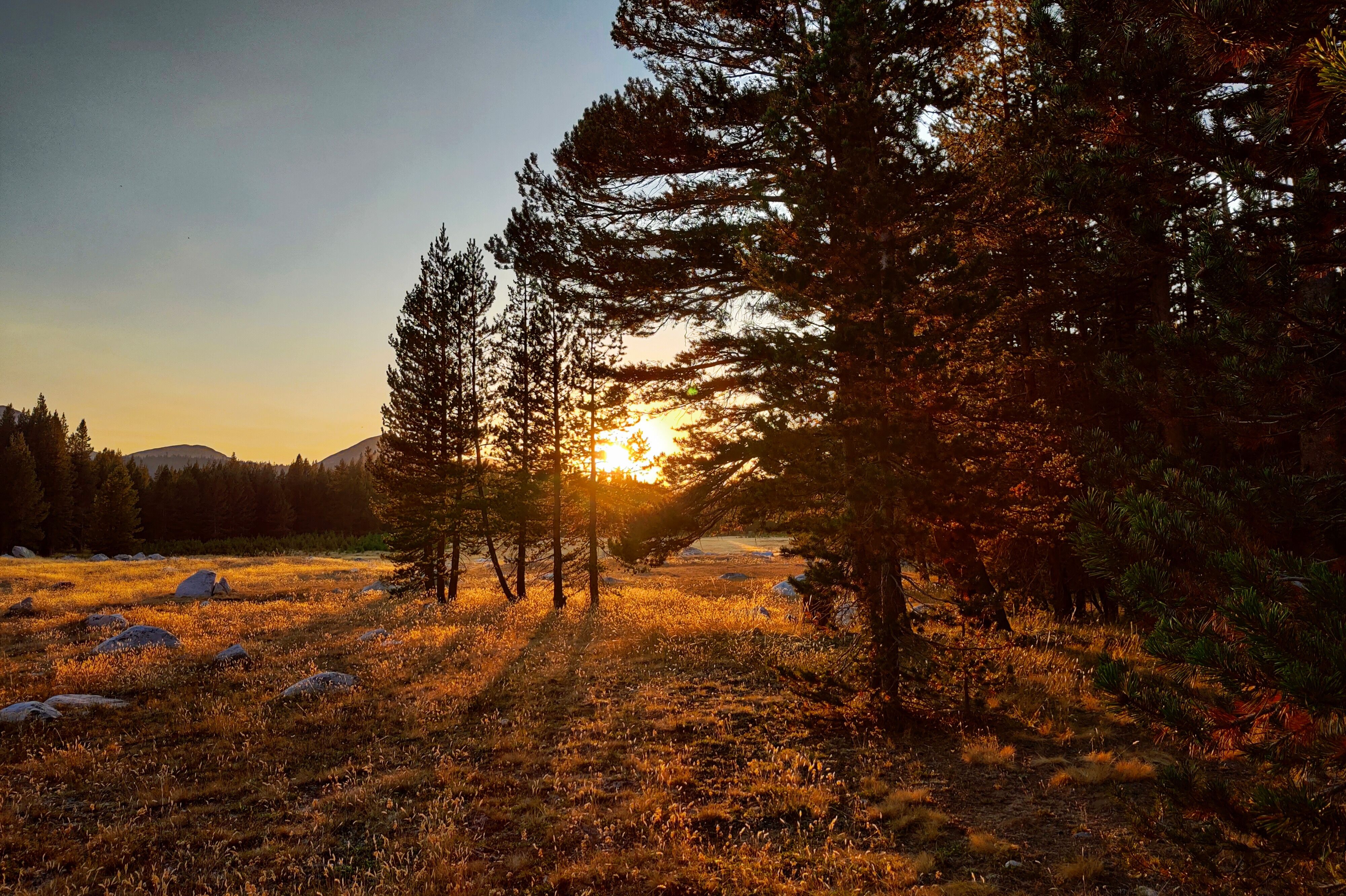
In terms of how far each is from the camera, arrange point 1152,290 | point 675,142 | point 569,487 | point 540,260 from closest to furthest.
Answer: point 1152,290 < point 675,142 < point 540,260 < point 569,487

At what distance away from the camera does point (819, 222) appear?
7.96 metres

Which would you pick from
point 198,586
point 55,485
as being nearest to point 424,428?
point 198,586

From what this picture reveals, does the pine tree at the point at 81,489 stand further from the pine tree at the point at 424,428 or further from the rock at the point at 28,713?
the rock at the point at 28,713

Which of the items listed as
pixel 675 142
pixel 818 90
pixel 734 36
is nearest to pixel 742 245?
pixel 818 90

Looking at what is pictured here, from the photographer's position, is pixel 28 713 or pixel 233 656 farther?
pixel 233 656

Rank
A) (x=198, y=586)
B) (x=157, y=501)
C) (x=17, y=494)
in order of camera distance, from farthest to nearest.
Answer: (x=157, y=501) < (x=17, y=494) < (x=198, y=586)

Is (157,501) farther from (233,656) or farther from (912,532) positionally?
(912,532)

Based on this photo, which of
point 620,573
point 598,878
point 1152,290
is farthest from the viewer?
point 620,573

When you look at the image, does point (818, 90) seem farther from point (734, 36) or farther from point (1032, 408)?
point (1032, 408)

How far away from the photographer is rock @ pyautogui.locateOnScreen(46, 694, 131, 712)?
991 cm

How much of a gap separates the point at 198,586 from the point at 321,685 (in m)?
21.4

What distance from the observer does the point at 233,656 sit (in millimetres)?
13930

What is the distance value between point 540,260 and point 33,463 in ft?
227

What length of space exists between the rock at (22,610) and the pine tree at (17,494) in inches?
1819
